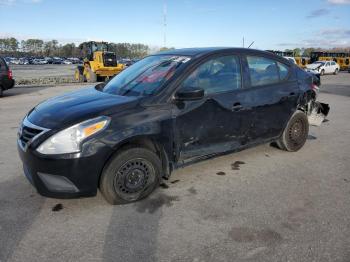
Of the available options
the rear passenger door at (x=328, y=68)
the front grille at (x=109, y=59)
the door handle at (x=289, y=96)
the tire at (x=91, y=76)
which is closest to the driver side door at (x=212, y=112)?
the door handle at (x=289, y=96)

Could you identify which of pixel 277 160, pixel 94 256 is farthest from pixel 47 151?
pixel 277 160

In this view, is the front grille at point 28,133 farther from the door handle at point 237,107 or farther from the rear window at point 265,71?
the rear window at point 265,71

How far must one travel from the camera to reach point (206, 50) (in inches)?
178

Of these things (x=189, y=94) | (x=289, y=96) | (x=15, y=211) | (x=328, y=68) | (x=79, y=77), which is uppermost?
(x=189, y=94)

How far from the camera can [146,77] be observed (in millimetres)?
4336

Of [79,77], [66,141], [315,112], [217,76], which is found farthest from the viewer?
[79,77]

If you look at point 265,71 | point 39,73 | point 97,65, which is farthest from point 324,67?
point 265,71

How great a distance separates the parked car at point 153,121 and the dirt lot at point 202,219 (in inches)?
12.7

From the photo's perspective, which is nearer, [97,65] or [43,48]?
[97,65]

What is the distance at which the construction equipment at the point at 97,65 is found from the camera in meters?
22.2

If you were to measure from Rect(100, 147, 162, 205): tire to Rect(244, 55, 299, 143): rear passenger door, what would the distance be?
1.59m

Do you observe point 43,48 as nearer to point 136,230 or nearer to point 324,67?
point 324,67

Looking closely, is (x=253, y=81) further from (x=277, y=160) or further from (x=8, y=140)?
(x=8, y=140)

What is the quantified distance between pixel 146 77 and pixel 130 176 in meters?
1.30
